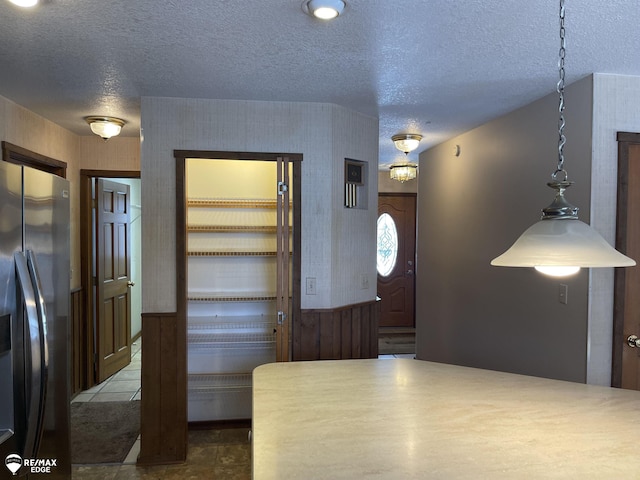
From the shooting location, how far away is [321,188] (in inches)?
123

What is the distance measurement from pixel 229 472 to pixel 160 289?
1299 millimetres

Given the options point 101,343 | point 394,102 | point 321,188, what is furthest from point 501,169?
point 101,343

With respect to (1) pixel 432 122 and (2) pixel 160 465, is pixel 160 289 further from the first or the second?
(1) pixel 432 122

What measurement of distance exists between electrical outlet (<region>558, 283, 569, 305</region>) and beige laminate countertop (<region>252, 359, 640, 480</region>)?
105cm

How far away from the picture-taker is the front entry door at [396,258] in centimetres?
671

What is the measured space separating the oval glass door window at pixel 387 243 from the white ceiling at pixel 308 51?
11.9 ft

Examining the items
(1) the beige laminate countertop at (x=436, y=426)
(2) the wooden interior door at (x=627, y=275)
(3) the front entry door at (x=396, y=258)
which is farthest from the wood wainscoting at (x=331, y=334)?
(3) the front entry door at (x=396, y=258)

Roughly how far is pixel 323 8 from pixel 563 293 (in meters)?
2.20

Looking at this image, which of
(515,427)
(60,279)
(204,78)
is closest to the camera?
(515,427)

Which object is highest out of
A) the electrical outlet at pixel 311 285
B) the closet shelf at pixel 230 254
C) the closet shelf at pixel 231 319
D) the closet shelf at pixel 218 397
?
the closet shelf at pixel 230 254

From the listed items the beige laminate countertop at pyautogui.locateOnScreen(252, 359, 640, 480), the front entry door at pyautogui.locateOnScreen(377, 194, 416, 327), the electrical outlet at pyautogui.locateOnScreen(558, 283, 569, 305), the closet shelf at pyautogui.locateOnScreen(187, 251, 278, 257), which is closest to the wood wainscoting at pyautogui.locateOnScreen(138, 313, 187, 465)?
the closet shelf at pyautogui.locateOnScreen(187, 251, 278, 257)

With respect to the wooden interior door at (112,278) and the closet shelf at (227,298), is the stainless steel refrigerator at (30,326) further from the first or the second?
the wooden interior door at (112,278)

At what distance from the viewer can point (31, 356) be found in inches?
68.4

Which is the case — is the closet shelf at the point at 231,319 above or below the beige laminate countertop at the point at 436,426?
below
